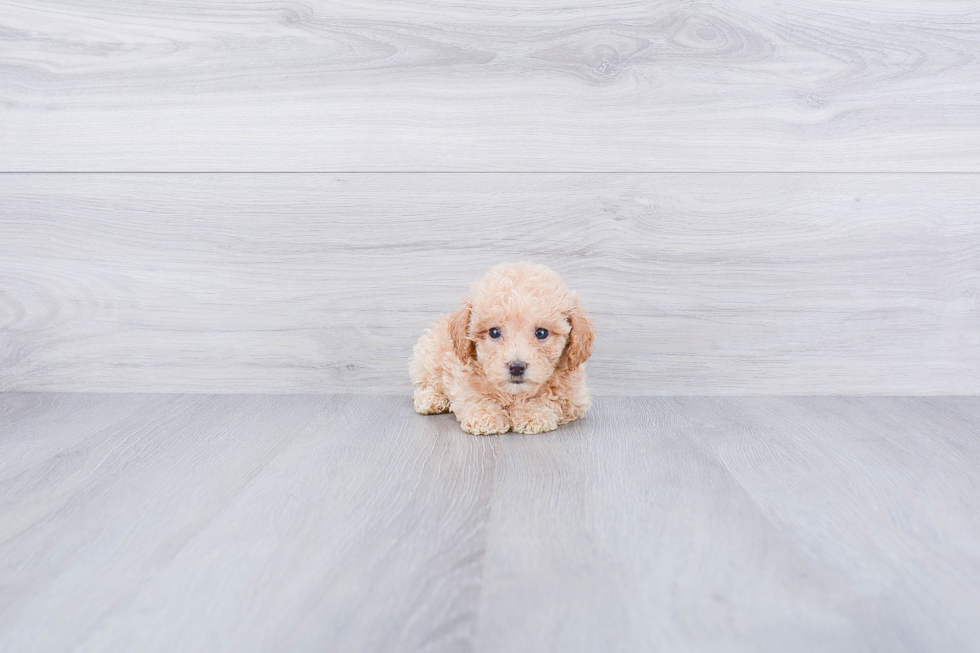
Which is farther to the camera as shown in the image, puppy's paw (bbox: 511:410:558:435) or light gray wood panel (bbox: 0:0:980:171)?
light gray wood panel (bbox: 0:0:980:171)

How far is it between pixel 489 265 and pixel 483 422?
0.38 meters

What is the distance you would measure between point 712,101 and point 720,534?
933mm

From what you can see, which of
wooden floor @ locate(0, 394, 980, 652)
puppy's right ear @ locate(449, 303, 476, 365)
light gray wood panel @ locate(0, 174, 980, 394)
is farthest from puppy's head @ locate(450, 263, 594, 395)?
light gray wood panel @ locate(0, 174, 980, 394)

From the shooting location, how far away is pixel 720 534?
0.74m

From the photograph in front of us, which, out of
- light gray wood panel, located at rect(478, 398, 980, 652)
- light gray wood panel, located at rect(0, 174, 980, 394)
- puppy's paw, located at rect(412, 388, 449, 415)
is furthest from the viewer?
light gray wood panel, located at rect(0, 174, 980, 394)

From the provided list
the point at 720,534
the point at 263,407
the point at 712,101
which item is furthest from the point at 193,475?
the point at 712,101

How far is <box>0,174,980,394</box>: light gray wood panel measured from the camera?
136 cm

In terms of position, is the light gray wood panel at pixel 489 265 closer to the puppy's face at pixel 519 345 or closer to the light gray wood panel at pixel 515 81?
the light gray wood panel at pixel 515 81

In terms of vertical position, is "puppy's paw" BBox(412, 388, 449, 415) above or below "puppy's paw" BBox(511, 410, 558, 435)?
below

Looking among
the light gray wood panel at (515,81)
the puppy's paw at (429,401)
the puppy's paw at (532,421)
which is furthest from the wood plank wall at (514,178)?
the puppy's paw at (532,421)

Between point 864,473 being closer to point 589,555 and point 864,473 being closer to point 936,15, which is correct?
point 589,555

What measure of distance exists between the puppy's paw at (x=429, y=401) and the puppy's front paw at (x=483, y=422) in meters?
0.12

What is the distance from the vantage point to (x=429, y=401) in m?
1.25

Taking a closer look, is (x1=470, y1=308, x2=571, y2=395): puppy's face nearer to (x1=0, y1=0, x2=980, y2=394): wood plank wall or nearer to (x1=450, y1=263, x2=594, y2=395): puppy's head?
(x1=450, y1=263, x2=594, y2=395): puppy's head
